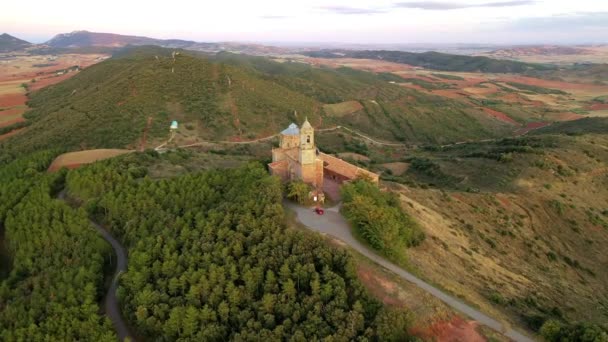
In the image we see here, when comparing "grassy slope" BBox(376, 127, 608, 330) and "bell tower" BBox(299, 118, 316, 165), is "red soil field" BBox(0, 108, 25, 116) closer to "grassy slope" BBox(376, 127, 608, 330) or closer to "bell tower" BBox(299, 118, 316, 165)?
"bell tower" BBox(299, 118, 316, 165)

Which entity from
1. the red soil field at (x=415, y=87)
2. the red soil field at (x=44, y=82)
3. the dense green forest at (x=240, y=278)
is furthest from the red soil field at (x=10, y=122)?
the red soil field at (x=415, y=87)

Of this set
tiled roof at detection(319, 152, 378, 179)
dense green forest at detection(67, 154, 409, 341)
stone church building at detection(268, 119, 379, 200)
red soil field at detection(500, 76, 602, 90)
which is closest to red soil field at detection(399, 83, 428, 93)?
red soil field at detection(500, 76, 602, 90)

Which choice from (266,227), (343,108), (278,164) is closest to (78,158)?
(278,164)

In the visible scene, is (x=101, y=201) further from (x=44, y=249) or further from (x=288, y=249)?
(x=288, y=249)

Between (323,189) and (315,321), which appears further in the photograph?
(323,189)

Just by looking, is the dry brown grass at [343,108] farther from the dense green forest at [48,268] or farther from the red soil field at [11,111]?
the red soil field at [11,111]

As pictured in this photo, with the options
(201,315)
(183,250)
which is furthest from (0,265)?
(201,315)
